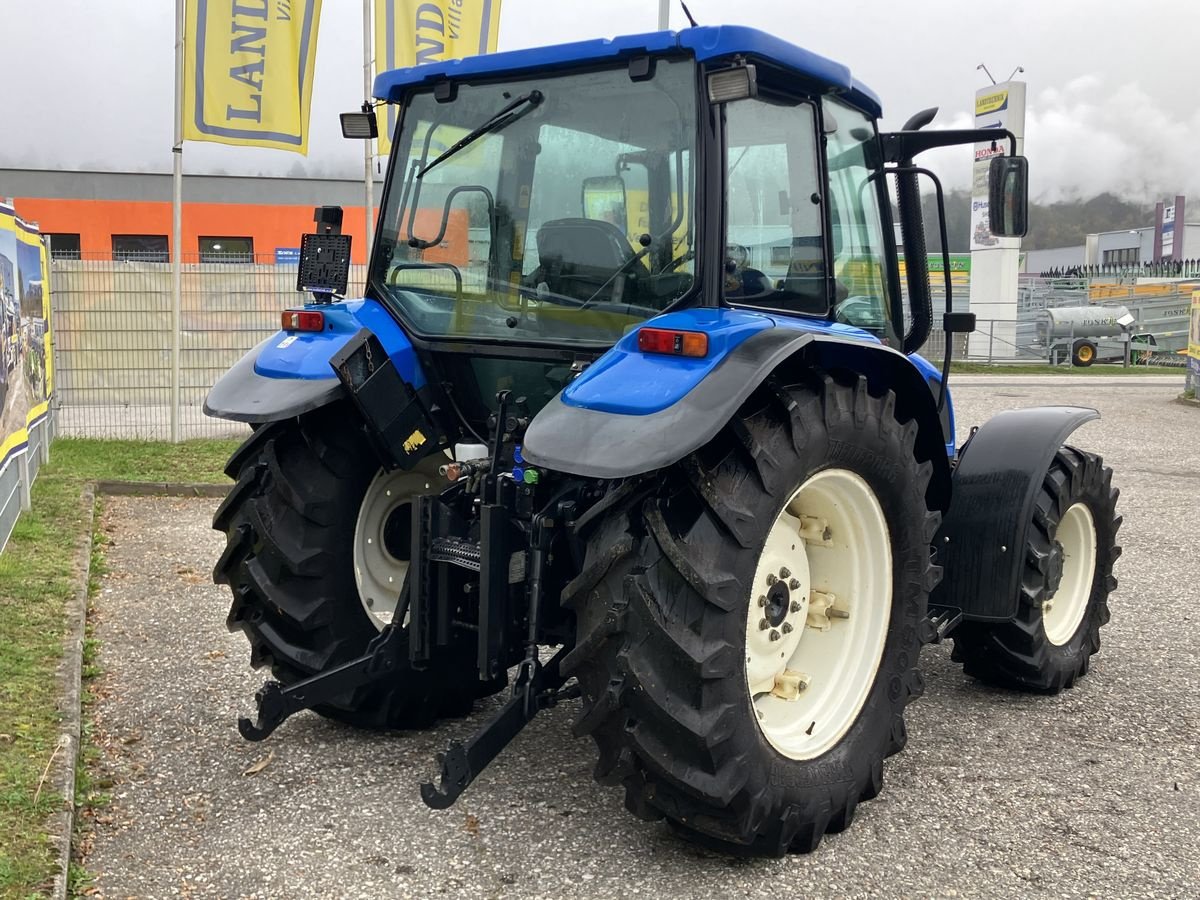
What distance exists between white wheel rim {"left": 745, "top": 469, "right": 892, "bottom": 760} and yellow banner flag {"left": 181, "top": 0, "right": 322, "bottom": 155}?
8589mm

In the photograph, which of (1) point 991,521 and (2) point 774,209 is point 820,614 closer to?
(1) point 991,521

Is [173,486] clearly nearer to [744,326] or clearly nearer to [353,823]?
[353,823]

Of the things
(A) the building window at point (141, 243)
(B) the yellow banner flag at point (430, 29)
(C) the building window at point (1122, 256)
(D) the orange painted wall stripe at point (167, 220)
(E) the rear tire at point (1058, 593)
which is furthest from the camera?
(C) the building window at point (1122, 256)

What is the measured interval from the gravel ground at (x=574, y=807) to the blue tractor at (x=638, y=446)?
17cm

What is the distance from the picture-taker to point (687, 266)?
10.9 feet

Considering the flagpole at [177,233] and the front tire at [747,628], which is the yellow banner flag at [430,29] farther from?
the front tire at [747,628]

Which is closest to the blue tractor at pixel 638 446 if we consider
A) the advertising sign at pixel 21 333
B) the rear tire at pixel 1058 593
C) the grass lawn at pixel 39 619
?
the rear tire at pixel 1058 593

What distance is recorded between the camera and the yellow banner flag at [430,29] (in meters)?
11.2

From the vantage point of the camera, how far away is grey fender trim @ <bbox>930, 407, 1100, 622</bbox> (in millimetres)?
4242

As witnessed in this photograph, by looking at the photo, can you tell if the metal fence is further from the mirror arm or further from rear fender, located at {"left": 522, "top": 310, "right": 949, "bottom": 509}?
rear fender, located at {"left": 522, "top": 310, "right": 949, "bottom": 509}

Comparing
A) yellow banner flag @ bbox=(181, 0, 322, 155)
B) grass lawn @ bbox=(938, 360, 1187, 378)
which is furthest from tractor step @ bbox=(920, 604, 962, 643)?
grass lawn @ bbox=(938, 360, 1187, 378)

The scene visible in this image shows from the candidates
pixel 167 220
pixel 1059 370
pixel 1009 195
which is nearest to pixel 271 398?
pixel 1009 195

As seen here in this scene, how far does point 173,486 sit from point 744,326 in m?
6.94

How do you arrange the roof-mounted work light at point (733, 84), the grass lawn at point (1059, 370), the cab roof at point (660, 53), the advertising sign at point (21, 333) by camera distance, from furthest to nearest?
the grass lawn at point (1059, 370) → the advertising sign at point (21, 333) → the cab roof at point (660, 53) → the roof-mounted work light at point (733, 84)
